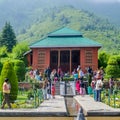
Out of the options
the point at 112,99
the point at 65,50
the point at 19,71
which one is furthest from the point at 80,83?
the point at 65,50

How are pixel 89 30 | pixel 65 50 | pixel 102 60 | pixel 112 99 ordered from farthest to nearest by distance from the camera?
pixel 89 30 < pixel 102 60 < pixel 65 50 < pixel 112 99

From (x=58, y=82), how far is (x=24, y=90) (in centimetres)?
331

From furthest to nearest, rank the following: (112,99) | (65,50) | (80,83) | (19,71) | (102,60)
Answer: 1. (102,60)
2. (65,50)
3. (19,71)
4. (80,83)
5. (112,99)

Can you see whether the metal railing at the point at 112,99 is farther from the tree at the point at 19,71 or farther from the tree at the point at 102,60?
the tree at the point at 102,60

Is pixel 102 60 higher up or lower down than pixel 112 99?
higher up

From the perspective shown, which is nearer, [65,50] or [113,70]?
[113,70]

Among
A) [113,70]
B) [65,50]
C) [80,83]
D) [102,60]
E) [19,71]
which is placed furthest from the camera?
[102,60]

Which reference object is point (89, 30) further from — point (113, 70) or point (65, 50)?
point (113, 70)

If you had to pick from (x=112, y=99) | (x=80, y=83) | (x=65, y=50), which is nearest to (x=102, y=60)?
(x=65, y=50)

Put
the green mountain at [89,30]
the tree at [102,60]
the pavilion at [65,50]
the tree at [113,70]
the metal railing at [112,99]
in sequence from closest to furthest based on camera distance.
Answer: the metal railing at [112,99] → the tree at [113,70] → the pavilion at [65,50] → the tree at [102,60] → the green mountain at [89,30]

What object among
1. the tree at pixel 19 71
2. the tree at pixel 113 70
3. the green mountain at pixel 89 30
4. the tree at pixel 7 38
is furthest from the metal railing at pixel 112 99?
the green mountain at pixel 89 30

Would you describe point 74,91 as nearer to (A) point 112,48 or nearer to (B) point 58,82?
(B) point 58,82

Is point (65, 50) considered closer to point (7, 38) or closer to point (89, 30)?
point (7, 38)

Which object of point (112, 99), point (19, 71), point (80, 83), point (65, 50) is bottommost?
point (112, 99)
